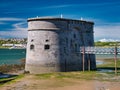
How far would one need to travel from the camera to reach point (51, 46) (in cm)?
3838

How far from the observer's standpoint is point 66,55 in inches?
1548

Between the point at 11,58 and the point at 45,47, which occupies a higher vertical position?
the point at 45,47

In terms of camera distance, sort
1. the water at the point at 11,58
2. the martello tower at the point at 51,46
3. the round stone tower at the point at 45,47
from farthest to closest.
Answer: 1. the water at the point at 11,58
2. the martello tower at the point at 51,46
3. the round stone tower at the point at 45,47

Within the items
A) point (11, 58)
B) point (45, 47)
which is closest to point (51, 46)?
point (45, 47)

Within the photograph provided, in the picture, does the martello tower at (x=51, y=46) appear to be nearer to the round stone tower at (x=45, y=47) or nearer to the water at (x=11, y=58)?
the round stone tower at (x=45, y=47)

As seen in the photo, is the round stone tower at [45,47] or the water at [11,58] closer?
the round stone tower at [45,47]

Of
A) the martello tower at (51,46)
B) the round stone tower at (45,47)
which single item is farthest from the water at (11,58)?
the round stone tower at (45,47)

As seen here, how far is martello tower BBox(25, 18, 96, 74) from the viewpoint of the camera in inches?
1503

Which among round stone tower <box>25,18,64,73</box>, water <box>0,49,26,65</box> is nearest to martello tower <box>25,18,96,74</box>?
round stone tower <box>25,18,64,73</box>

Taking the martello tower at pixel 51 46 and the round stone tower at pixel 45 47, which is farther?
the martello tower at pixel 51 46

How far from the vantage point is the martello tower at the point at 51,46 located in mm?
38188

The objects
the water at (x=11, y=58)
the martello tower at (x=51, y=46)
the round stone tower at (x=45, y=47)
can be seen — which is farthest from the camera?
the water at (x=11, y=58)

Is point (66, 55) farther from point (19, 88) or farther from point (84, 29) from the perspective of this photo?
point (19, 88)

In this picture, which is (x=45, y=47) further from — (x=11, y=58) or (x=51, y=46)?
(x=11, y=58)
